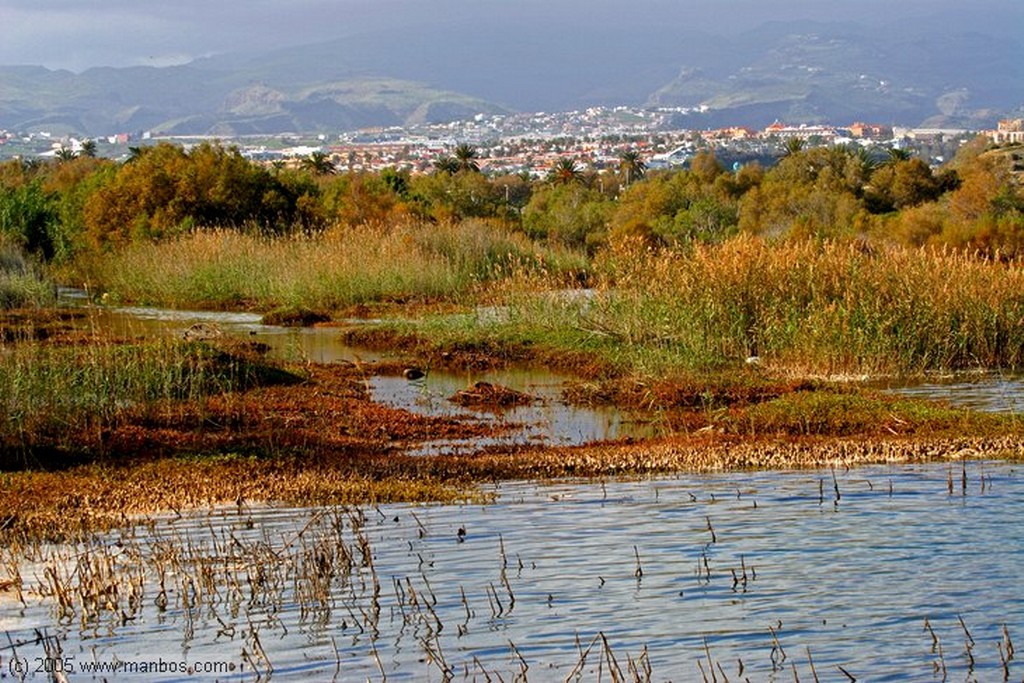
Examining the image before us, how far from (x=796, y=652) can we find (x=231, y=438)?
326 inches

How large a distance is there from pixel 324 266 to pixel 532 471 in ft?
62.2

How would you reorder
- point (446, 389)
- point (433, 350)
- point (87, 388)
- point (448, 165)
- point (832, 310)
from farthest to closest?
point (448, 165), point (433, 350), point (446, 389), point (832, 310), point (87, 388)

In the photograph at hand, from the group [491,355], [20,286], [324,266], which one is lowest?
[491,355]

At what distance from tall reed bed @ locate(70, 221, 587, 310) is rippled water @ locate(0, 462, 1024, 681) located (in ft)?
62.2

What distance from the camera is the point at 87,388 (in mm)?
15539

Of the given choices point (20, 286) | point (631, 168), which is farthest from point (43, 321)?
point (631, 168)

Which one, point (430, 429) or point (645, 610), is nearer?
point (645, 610)

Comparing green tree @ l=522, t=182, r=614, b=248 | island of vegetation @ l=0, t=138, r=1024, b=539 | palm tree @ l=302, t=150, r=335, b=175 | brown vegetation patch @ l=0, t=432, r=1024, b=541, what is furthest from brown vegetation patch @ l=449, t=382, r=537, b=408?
palm tree @ l=302, t=150, r=335, b=175

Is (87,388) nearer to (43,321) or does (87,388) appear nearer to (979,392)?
(979,392)

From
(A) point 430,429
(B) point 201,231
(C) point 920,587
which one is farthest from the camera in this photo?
(B) point 201,231

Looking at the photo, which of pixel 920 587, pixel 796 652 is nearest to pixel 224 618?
pixel 796 652

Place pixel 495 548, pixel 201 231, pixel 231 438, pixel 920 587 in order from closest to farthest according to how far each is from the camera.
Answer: pixel 920 587
pixel 495 548
pixel 231 438
pixel 201 231

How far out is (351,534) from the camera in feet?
34.0

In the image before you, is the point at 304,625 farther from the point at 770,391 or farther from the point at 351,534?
the point at 770,391
